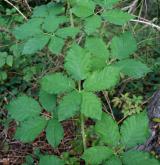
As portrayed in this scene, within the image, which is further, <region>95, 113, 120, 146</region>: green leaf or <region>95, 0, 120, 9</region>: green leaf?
<region>95, 0, 120, 9</region>: green leaf

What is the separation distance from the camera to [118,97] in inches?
122

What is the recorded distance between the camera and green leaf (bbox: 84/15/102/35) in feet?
4.40

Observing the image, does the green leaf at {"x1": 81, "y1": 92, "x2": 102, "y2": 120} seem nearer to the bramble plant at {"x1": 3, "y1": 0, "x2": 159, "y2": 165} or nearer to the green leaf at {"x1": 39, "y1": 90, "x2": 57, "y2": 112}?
the bramble plant at {"x1": 3, "y1": 0, "x2": 159, "y2": 165}

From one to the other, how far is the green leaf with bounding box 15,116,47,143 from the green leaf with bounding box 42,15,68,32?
0.41 meters

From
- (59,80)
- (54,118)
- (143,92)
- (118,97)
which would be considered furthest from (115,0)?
(143,92)

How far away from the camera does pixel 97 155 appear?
1172 millimetres

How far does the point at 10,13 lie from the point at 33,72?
1.29m

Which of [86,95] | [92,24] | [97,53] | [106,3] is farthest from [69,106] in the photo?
[106,3]

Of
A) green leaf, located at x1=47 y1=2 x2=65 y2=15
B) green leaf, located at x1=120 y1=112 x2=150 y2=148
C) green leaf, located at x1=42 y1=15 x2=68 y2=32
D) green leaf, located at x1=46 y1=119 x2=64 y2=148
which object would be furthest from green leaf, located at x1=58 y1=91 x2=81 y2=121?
green leaf, located at x1=47 y1=2 x2=65 y2=15

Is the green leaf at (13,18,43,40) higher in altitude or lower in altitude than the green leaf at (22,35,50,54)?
higher

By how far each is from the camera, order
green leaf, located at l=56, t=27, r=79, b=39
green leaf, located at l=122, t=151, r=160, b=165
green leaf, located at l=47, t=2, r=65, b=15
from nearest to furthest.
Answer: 1. green leaf, located at l=122, t=151, r=160, b=165
2. green leaf, located at l=56, t=27, r=79, b=39
3. green leaf, located at l=47, t=2, r=65, b=15

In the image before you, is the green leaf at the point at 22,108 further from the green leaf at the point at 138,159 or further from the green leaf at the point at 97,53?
the green leaf at the point at 138,159

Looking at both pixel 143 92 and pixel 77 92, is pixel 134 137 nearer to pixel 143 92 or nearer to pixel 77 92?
pixel 77 92

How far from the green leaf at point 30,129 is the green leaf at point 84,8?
1.60 ft
